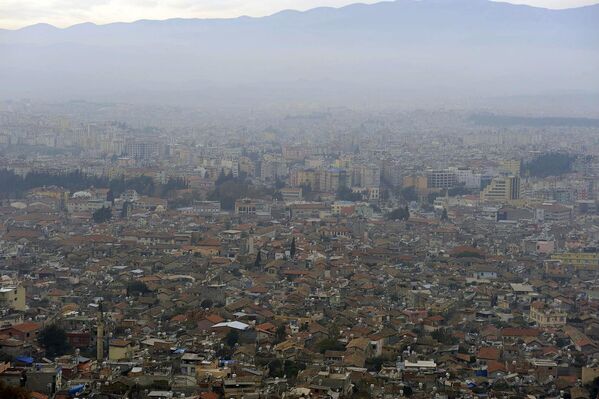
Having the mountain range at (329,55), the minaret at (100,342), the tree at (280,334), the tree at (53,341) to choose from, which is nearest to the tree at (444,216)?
the tree at (280,334)

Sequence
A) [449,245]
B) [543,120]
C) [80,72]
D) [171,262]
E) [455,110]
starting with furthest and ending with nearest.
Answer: [80,72] → [455,110] → [543,120] → [449,245] → [171,262]

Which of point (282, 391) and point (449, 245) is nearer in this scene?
point (282, 391)

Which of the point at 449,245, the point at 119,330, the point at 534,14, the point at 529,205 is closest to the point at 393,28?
the point at 534,14

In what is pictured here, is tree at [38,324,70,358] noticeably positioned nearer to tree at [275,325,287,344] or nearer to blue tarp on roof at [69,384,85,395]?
blue tarp on roof at [69,384,85,395]

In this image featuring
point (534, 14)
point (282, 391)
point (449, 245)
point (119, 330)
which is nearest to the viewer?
point (282, 391)

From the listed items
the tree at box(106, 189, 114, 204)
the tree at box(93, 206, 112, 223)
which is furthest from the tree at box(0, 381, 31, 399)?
the tree at box(106, 189, 114, 204)

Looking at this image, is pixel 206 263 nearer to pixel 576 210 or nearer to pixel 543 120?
pixel 576 210
